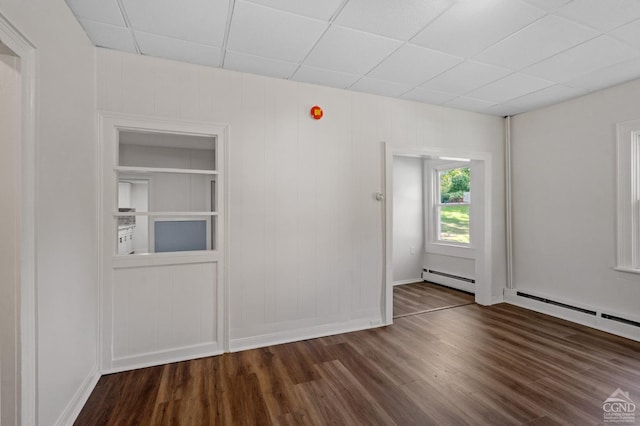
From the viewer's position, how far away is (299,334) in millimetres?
3018

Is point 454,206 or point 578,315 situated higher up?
point 454,206

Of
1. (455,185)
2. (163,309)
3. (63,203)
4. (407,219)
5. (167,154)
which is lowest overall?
(163,309)

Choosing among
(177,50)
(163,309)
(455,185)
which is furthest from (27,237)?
(455,185)

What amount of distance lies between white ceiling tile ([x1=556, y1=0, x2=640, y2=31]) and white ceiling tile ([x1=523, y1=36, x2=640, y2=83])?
0.22 meters

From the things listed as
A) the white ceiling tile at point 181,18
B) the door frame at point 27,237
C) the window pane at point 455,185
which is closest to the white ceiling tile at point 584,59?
the window pane at point 455,185

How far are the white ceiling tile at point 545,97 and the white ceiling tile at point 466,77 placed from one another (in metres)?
0.78

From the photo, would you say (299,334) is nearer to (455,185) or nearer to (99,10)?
(99,10)

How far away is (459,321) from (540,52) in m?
2.85

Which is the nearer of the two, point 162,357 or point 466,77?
point 162,357

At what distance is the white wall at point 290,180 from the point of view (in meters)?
2.62

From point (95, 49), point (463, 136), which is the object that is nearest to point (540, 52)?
point (463, 136)

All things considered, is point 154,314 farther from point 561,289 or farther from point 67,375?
point 561,289

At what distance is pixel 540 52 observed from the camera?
8.01ft

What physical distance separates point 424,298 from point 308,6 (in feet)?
13.2
